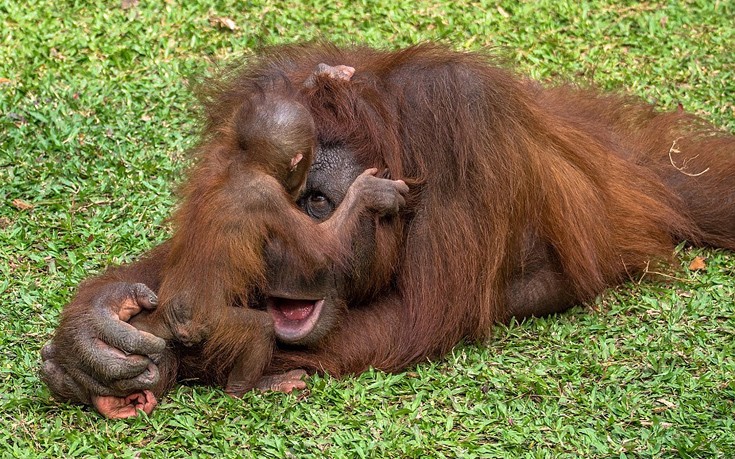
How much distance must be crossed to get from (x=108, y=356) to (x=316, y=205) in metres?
0.92

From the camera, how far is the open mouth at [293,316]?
13.5 ft

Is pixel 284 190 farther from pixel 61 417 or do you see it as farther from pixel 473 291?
pixel 61 417

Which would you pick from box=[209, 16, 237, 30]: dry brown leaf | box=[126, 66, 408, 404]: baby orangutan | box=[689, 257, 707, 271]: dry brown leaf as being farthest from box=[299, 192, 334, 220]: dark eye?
box=[209, 16, 237, 30]: dry brown leaf

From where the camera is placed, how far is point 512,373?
4137 millimetres

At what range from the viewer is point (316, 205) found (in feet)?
13.8

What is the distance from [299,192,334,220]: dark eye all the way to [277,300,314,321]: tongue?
1.04 ft

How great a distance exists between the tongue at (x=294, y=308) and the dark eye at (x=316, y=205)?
12.5 inches

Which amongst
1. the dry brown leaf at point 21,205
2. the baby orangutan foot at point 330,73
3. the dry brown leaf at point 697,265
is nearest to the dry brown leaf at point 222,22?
the dry brown leaf at point 21,205

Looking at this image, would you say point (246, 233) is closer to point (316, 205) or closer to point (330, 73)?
point (316, 205)

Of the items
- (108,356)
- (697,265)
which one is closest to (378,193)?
(108,356)

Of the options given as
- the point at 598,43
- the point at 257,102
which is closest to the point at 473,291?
the point at 257,102

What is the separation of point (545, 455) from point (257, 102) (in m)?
1.51

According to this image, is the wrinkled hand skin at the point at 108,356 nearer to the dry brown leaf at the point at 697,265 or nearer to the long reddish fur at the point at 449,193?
the long reddish fur at the point at 449,193

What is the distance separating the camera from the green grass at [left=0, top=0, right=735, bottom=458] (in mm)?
3808
